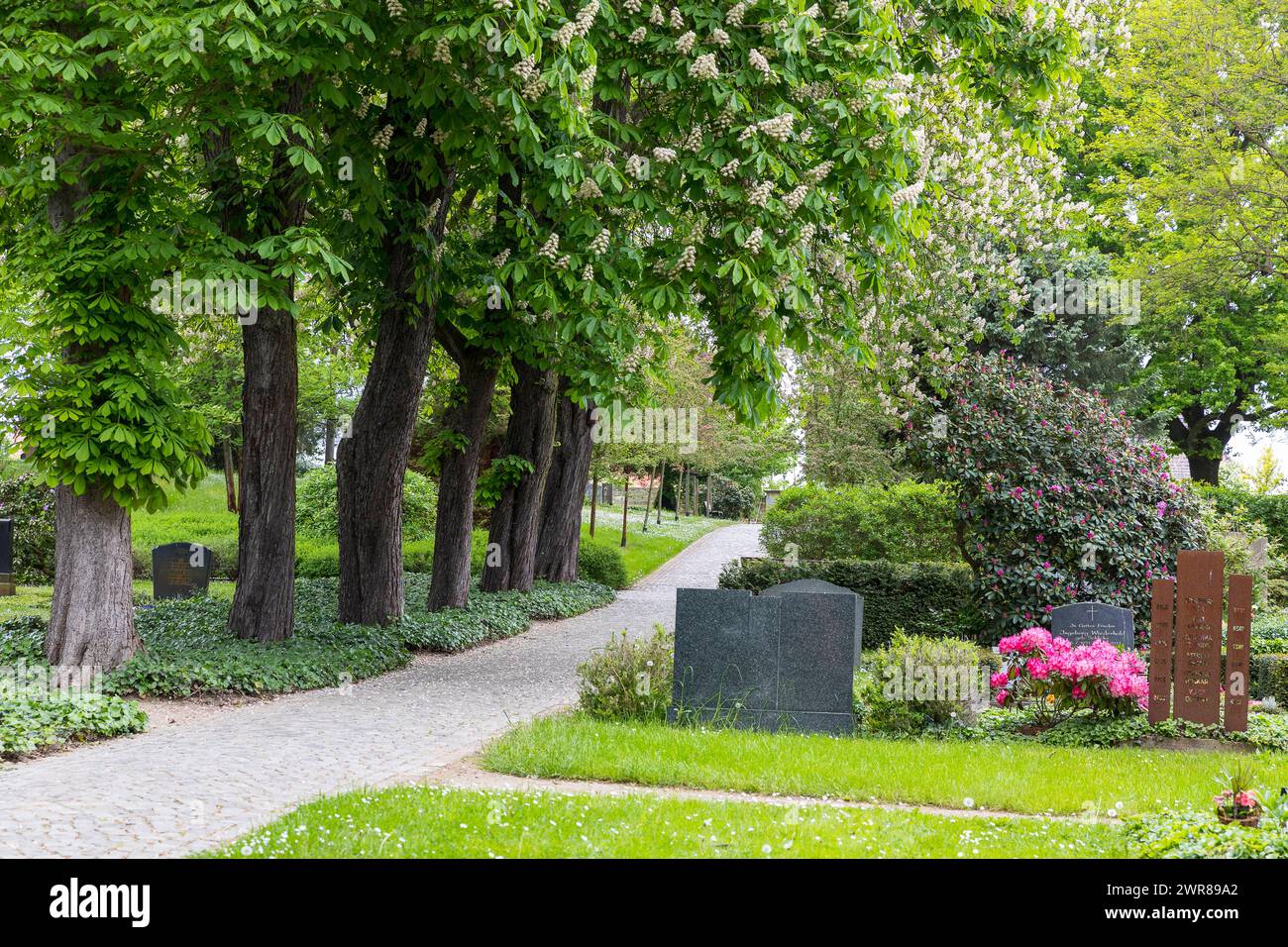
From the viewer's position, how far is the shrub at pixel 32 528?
23422 mm

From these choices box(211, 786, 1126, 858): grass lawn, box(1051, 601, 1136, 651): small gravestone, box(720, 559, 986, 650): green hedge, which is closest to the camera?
box(211, 786, 1126, 858): grass lawn

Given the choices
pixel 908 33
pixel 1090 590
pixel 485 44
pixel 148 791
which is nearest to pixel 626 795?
pixel 148 791

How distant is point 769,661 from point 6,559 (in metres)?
15.9

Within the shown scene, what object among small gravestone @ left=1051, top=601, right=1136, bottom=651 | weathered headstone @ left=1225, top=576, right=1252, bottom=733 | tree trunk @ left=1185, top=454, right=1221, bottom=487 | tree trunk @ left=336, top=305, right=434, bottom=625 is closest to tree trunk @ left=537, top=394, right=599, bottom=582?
tree trunk @ left=336, top=305, right=434, bottom=625

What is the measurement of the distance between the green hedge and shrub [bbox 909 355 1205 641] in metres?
1.09

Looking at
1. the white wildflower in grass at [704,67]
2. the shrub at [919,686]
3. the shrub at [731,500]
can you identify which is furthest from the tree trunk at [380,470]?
the shrub at [731,500]

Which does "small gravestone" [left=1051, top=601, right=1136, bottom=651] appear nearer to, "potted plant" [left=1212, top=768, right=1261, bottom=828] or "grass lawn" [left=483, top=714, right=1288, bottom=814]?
"grass lawn" [left=483, top=714, right=1288, bottom=814]

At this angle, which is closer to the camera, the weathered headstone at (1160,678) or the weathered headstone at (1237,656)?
the weathered headstone at (1237,656)

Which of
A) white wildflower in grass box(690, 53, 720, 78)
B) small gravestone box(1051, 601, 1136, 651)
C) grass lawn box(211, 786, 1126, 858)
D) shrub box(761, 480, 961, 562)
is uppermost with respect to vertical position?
white wildflower in grass box(690, 53, 720, 78)

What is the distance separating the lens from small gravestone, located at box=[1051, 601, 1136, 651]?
41.5ft

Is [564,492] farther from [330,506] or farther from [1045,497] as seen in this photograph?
[1045,497]

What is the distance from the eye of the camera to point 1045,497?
50.9ft

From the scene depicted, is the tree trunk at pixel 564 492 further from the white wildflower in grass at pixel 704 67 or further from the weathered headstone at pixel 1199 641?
the weathered headstone at pixel 1199 641

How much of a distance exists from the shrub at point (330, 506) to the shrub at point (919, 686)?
2007 centimetres
